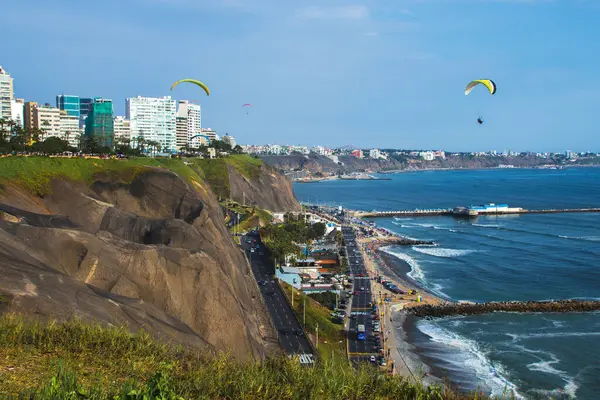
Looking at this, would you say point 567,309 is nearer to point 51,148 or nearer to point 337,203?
point 51,148

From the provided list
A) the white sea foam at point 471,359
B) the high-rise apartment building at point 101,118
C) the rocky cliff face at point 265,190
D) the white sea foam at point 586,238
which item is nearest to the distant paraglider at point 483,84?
the white sea foam at point 471,359

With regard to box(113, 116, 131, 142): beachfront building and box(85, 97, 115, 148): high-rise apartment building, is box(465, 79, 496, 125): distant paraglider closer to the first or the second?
box(85, 97, 115, 148): high-rise apartment building

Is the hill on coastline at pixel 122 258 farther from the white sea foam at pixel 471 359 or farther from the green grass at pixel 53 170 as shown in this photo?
the white sea foam at pixel 471 359

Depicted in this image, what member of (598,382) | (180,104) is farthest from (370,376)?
(180,104)

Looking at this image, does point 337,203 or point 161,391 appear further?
point 337,203

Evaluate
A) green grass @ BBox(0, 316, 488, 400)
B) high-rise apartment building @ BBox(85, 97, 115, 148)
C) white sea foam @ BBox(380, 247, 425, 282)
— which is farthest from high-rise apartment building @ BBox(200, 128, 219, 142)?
green grass @ BBox(0, 316, 488, 400)

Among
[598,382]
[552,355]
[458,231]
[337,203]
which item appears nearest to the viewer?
[598,382]

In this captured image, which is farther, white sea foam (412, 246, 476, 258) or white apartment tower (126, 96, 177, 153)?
white apartment tower (126, 96, 177, 153)
